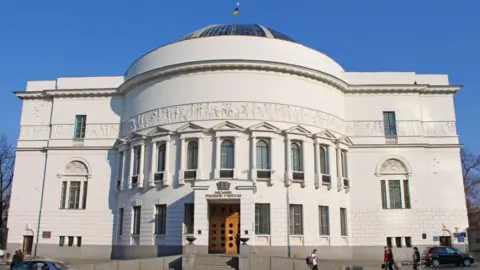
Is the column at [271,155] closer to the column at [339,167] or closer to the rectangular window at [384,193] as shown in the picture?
the column at [339,167]

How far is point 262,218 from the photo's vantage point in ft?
95.7

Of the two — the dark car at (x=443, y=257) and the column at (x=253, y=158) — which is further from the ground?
the column at (x=253, y=158)

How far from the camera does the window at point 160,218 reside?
2994cm

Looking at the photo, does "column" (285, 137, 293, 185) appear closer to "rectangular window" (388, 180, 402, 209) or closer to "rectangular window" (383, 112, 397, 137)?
"rectangular window" (388, 180, 402, 209)

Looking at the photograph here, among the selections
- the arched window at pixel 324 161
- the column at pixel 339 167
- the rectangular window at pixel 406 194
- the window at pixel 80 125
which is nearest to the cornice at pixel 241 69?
the window at pixel 80 125

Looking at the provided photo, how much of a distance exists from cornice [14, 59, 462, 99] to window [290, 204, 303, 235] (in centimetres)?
942

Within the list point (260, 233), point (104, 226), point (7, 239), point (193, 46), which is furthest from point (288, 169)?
point (7, 239)

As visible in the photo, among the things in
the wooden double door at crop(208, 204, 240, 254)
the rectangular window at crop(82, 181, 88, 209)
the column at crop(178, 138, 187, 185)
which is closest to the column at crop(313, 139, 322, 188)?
the wooden double door at crop(208, 204, 240, 254)

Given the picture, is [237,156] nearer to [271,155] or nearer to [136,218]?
[271,155]

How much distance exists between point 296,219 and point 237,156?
5725 millimetres

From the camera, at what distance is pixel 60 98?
36875 millimetres

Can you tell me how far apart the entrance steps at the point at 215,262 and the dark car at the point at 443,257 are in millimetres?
13357

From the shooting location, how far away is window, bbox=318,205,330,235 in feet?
101

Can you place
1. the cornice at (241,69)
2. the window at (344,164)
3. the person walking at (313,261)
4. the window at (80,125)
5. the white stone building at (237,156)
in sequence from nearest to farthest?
the person walking at (313,261) → the white stone building at (237,156) → the cornice at (241,69) → the window at (344,164) → the window at (80,125)
